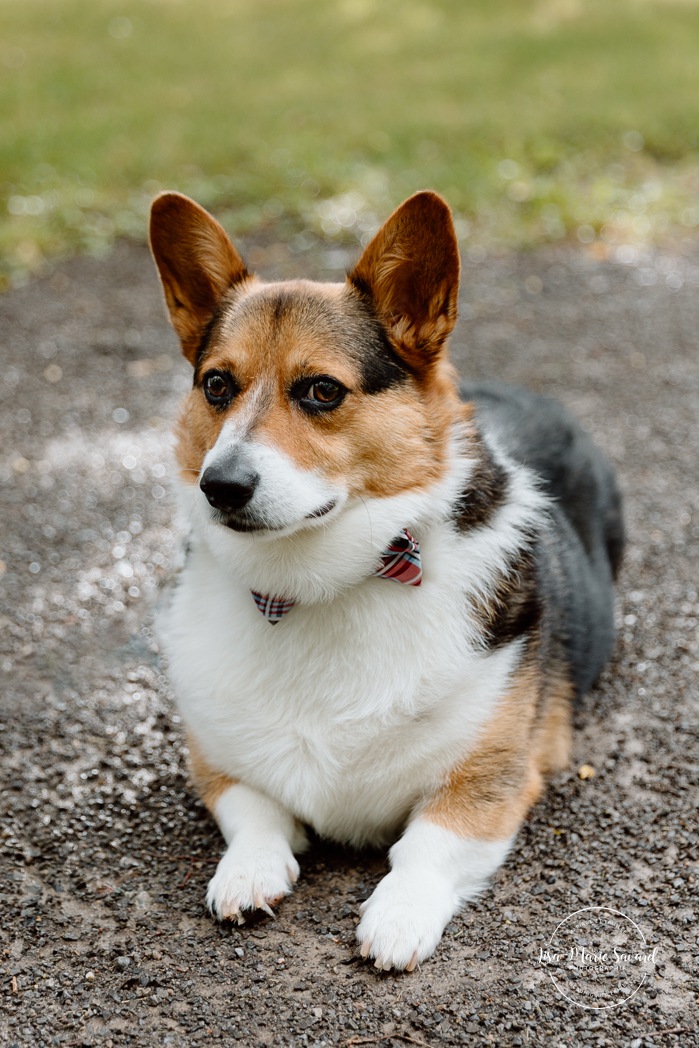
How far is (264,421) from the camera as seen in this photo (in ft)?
9.12

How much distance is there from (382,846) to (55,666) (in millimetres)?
1603

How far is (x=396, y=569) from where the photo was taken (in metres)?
2.96

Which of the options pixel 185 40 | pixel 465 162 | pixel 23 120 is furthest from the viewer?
pixel 185 40

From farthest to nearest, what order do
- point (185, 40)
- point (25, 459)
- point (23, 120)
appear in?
point (185, 40) < point (23, 120) < point (25, 459)

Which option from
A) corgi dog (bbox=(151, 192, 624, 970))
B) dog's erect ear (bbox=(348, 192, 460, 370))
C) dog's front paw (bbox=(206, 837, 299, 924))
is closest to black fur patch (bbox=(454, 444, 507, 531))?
corgi dog (bbox=(151, 192, 624, 970))

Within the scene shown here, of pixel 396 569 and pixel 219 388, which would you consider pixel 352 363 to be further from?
pixel 396 569

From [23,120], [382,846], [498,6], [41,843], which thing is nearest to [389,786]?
[382,846]

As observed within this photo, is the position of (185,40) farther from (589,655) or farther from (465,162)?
(589,655)

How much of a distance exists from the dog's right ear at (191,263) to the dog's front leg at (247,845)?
1.30 m

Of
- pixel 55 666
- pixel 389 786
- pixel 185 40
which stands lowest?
pixel 55 666

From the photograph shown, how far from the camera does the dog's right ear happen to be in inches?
125

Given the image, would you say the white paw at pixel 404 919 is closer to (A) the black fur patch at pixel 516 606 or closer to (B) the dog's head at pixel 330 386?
(A) the black fur patch at pixel 516 606

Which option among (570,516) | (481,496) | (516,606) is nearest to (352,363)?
(481,496)

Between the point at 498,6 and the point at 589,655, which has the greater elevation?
the point at 498,6
